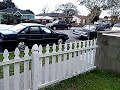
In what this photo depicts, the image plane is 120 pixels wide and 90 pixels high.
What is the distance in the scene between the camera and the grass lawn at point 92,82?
5.24 m

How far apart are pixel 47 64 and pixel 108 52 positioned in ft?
8.37

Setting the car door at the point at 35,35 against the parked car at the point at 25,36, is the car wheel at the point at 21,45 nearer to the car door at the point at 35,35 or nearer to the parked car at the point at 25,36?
the parked car at the point at 25,36

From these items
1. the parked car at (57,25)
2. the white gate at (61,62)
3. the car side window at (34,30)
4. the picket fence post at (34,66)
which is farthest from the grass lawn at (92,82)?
the parked car at (57,25)

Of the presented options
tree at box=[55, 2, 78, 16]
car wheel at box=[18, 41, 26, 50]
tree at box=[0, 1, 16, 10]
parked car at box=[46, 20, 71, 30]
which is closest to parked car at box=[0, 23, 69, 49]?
car wheel at box=[18, 41, 26, 50]

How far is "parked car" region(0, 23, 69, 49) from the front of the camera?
37.2 feet

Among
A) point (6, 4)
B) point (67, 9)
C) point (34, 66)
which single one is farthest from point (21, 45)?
point (67, 9)

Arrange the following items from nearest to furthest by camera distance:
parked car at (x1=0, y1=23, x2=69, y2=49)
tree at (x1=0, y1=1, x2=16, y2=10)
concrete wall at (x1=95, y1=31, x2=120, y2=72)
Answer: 1. concrete wall at (x1=95, y1=31, x2=120, y2=72)
2. parked car at (x1=0, y1=23, x2=69, y2=49)
3. tree at (x1=0, y1=1, x2=16, y2=10)

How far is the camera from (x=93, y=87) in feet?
17.5

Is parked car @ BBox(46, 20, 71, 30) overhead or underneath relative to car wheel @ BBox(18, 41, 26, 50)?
overhead

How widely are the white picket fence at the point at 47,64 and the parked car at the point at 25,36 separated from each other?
563 centimetres

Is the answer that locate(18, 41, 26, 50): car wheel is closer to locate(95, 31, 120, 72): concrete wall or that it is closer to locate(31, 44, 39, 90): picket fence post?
locate(95, 31, 120, 72): concrete wall

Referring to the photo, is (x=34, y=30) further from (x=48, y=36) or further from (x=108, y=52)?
(x=108, y=52)

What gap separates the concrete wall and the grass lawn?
1.02ft

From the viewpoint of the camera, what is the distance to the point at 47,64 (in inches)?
193
